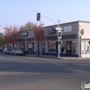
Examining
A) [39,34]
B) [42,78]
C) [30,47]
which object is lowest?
[42,78]

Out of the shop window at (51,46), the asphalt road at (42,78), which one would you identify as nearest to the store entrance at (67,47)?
the shop window at (51,46)

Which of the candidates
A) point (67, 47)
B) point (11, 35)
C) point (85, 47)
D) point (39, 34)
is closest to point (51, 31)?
point (39, 34)

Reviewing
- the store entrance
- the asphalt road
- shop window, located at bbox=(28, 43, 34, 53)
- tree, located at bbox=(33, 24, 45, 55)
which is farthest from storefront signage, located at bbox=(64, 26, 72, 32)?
the asphalt road

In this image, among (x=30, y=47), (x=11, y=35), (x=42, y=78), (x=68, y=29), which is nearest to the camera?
(x=42, y=78)

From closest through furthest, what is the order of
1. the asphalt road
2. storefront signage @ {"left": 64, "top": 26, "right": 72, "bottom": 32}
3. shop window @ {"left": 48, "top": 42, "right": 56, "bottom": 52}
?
1. the asphalt road
2. storefront signage @ {"left": 64, "top": 26, "right": 72, "bottom": 32}
3. shop window @ {"left": 48, "top": 42, "right": 56, "bottom": 52}

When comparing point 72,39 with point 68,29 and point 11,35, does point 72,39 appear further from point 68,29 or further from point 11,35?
point 11,35

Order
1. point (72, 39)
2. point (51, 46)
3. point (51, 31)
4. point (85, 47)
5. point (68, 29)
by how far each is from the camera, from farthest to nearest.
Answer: point (51, 46)
point (51, 31)
point (68, 29)
point (72, 39)
point (85, 47)

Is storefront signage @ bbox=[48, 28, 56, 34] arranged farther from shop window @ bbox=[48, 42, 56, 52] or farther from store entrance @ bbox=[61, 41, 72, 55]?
store entrance @ bbox=[61, 41, 72, 55]

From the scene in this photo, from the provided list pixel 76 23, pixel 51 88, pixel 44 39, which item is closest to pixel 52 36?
pixel 44 39

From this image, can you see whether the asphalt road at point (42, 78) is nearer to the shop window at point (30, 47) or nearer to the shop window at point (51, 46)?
the shop window at point (51, 46)

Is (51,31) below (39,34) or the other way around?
the other way around

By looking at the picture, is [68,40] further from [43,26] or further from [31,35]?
[31,35]

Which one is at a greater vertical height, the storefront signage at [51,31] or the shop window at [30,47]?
the storefront signage at [51,31]

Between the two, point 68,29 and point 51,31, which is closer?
point 68,29
